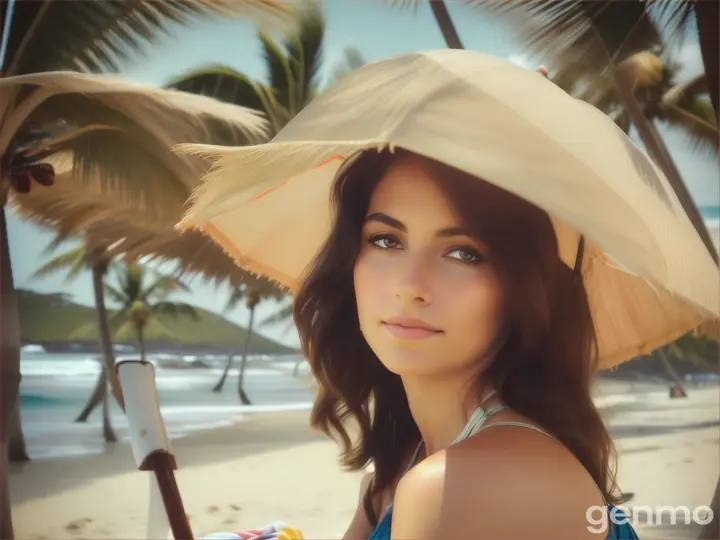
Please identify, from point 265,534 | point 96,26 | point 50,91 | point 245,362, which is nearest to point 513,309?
point 265,534

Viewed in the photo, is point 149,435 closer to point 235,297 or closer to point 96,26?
point 235,297

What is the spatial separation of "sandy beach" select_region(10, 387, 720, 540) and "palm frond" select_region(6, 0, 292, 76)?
1.17 metres

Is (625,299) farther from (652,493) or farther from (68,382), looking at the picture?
(68,382)

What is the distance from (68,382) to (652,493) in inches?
69.4

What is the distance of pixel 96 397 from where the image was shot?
A: 2.01m

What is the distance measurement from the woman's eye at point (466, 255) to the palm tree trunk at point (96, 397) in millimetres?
1560

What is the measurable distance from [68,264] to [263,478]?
0.88 metres

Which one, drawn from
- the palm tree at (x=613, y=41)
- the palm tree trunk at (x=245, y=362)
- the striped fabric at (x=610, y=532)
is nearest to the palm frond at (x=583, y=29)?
the palm tree at (x=613, y=41)

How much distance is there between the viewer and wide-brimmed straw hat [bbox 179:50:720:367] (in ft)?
1.93

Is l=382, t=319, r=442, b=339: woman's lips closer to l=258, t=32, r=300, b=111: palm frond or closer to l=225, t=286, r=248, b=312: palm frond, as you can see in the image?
l=225, t=286, r=248, b=312: palm frond

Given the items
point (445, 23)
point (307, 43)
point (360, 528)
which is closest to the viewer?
point (360, 528)

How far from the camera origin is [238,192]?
→ 0.66 m

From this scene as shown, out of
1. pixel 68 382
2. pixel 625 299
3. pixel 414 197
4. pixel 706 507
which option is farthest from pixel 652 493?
pixel 68 382

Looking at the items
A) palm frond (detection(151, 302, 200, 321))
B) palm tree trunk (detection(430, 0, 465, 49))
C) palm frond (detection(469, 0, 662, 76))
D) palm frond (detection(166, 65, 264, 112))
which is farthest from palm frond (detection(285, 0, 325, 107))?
palm frond (detection(151, 302, 200, 321))
